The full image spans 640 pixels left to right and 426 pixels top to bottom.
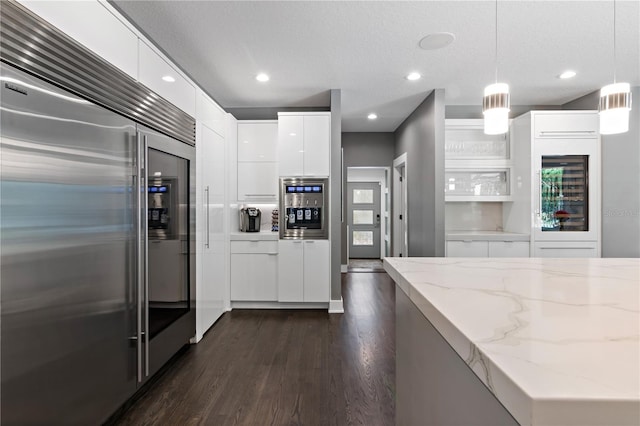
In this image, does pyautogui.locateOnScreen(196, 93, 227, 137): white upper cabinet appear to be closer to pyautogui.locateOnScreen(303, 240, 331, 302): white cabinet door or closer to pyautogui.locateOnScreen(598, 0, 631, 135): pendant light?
pyautogui.locateOnScreen(303, 240, 331, 302): white cabinet door

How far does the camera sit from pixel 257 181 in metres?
4.15

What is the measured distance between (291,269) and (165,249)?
5.81 ft

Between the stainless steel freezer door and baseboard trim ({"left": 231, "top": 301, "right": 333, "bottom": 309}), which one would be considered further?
baseboard trim ({"left": 231, "top": 301, "right": 333, "bottom": 309})

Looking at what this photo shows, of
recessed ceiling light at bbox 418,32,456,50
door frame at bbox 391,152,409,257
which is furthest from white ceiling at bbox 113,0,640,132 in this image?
door frame at bbox 391,152,409,257

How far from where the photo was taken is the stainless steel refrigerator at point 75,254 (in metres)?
1.21

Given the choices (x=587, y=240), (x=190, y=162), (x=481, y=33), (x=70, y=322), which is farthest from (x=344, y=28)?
(x=587, y=240)

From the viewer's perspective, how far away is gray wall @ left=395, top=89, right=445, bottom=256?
3.91 meters

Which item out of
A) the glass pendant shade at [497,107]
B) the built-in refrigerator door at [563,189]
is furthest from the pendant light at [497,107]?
the built-in refrigerator door at [563,189]

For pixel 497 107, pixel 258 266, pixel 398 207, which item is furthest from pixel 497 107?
pixel 398 207

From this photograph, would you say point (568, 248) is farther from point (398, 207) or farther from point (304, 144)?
point (304, 144)

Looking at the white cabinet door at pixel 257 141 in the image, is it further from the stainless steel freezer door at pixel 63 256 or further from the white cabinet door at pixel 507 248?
the white cabinet door at pixel 507 248

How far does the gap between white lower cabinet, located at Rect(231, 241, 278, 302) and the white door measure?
3977mm

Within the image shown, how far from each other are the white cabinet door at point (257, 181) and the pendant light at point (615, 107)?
10.5 ft

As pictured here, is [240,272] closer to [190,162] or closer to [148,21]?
[190,162]
